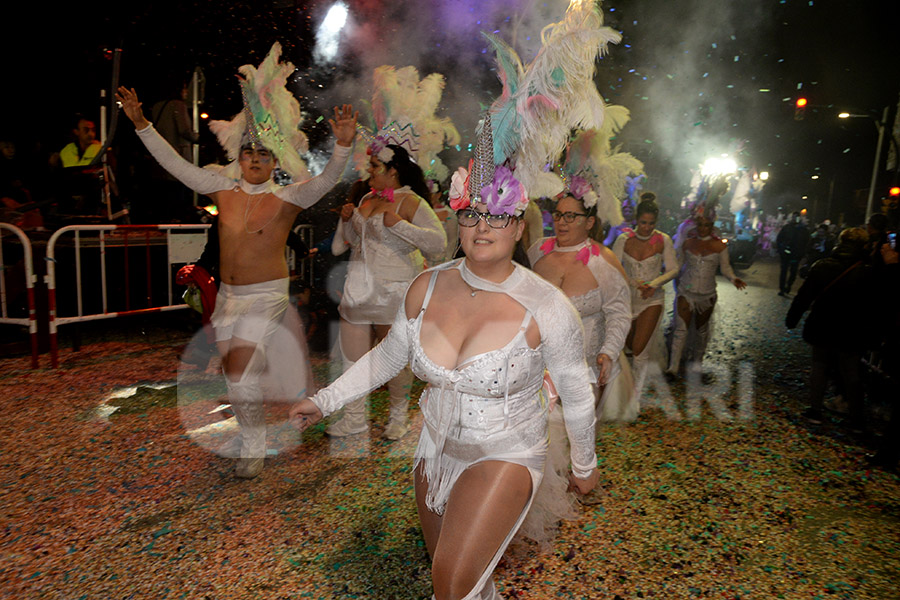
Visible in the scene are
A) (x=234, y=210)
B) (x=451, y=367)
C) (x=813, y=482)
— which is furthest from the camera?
(x=813, y=482)

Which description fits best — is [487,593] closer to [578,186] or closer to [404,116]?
[578,186]

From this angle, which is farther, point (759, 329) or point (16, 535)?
point (759, 329)

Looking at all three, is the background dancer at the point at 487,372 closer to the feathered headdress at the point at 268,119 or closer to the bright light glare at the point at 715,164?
the feathered headdress at the point at 268,119

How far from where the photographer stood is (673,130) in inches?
890

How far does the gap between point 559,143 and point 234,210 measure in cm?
269

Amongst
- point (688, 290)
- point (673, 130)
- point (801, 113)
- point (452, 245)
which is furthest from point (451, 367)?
point (673, 130)

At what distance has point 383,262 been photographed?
493 centimetres

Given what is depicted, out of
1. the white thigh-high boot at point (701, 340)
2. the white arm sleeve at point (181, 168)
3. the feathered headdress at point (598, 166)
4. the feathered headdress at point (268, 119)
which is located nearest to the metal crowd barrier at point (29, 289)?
the white arm sleeve at point (181, 168)

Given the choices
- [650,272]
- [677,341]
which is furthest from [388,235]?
[677,341]

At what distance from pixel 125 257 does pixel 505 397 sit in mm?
6736

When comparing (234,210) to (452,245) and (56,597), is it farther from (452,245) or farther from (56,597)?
(452,245)

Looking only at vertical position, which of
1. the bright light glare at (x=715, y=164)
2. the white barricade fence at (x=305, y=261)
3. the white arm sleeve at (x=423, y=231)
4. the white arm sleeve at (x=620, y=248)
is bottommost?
the white barricade fence at (x=305, y=261)

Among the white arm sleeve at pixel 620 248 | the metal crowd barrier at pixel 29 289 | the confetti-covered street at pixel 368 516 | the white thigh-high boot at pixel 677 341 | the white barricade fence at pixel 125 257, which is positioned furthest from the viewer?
the white thigh-high boot at pixel 677 341

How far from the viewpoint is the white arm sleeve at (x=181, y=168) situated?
4082 millimetres
